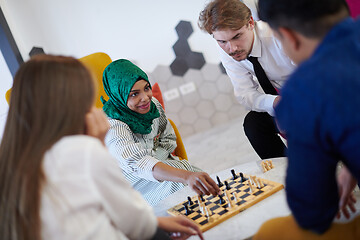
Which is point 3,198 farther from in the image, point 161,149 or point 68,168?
point 161,149

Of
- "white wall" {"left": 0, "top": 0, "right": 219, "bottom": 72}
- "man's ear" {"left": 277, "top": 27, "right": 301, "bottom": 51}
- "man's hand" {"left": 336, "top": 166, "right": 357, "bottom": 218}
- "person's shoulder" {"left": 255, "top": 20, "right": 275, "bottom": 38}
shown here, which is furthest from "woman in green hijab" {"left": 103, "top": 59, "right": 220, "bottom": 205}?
"white wall" {"left": 0, "top": 0, "right": 219, "bottom": 72}

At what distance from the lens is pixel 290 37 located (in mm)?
819

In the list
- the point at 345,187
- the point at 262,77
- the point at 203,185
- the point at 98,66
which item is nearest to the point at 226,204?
the point at 203,185

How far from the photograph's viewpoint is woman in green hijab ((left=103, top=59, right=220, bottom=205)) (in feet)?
5.36

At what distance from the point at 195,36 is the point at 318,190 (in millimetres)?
2988

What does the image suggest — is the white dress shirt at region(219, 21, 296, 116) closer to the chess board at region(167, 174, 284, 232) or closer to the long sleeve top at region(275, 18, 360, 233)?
the chess board at region(167, 174, 284, 232)

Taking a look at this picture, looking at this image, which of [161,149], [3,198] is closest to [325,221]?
[3,198]

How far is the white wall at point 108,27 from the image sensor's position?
3320mm

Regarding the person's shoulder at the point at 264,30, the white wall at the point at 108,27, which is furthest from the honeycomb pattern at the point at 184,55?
the person's shoulder at the point at 264,30

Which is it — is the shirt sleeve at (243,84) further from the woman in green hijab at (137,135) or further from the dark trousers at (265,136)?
the woman in green hijab at (137,135)

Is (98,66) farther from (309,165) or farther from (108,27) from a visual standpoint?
(309,165)

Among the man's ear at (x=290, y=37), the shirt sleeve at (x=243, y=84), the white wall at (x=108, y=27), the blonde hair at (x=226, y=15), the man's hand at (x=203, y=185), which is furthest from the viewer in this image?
the white wall at (x=108, y=27)

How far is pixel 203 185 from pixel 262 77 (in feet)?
2.71

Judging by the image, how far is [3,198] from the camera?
2.59 feet
